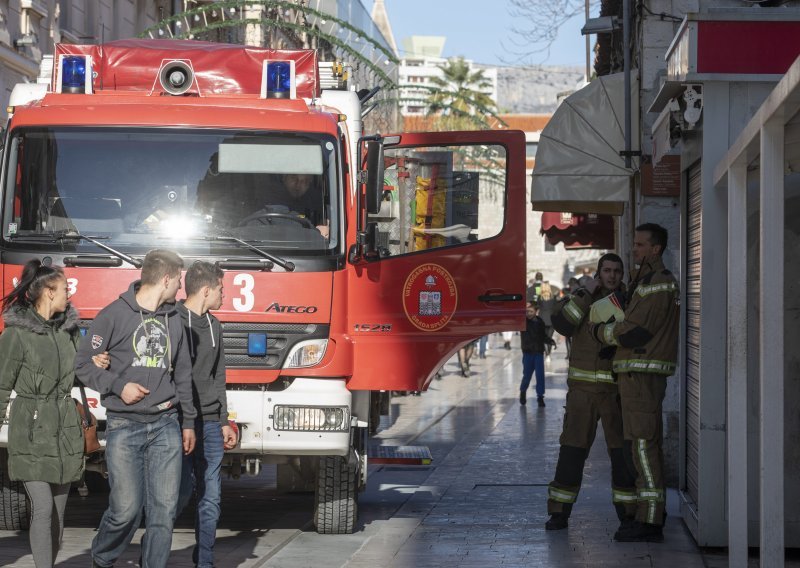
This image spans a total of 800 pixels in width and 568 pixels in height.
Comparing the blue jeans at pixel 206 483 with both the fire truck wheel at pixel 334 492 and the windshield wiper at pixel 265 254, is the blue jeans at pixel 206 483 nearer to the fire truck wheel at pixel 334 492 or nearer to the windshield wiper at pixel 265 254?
the windshield wiper at pixel 265 254

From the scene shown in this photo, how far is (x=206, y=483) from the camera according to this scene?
802cm

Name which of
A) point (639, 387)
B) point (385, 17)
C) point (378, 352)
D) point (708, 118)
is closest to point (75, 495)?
point (378, 352)

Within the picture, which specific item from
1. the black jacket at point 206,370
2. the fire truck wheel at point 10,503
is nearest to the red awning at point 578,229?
the fire truck wheel at point 10,503

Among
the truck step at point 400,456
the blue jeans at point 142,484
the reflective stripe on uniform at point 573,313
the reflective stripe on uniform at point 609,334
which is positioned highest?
the reflective stripe on uniform at point 573,313

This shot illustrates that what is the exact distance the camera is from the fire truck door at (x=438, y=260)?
9.66 metres

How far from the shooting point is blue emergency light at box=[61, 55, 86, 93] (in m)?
9.74

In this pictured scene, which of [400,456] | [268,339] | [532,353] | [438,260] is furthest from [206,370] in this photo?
[532,353]

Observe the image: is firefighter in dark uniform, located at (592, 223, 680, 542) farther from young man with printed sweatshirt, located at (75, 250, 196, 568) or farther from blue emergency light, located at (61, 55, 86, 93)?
blue emergency light, located at (61, 55, 86, 93)

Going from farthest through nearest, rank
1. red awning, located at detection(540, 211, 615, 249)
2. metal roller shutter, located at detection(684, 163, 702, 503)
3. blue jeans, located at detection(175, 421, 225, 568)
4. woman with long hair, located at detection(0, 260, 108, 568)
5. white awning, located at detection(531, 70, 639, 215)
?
1. red awning, located at detection(540, 211, 615, 249)
2. white awning, located at detection(531, 70, 639, 215)
3. metal roller shutter, located at detection(684, 163, 702, 503)
4. blue jeans, located at detection(175, 421, 225, 568)
5. woman with long hair, located at detection(0, 260, 108, 568)

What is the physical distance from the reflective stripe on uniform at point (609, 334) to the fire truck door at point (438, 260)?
24.3 inches

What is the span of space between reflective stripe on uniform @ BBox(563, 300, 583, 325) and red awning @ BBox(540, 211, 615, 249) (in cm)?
1276

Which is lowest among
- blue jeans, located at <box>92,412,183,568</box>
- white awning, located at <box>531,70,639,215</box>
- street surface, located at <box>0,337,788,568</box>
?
street surface, located at <box>0,337,788,568</box>

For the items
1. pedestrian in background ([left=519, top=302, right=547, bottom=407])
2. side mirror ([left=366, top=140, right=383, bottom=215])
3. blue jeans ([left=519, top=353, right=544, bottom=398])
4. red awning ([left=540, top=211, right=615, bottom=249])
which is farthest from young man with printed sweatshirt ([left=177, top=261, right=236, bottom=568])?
red awning ([left=540, top=211, right=615, bottom=249])

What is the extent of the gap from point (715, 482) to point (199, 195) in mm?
3501
